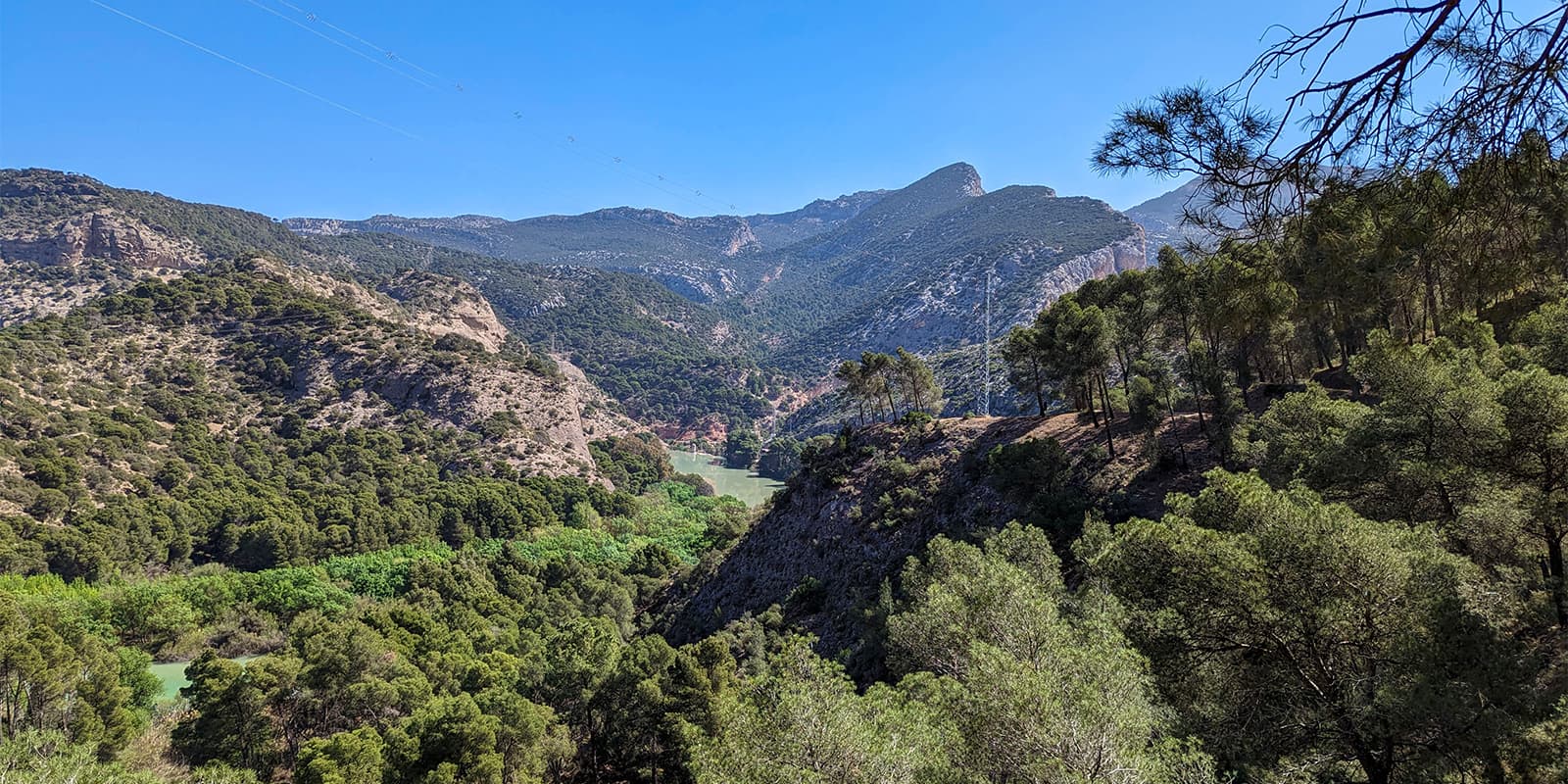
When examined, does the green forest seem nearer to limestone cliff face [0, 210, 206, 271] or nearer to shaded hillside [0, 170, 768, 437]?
shaded hillside [0, 170, 768, 437]

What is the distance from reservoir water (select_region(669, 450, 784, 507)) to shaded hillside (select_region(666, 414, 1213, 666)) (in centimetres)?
5468

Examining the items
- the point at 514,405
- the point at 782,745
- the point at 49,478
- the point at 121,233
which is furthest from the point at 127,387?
the point at 782,745

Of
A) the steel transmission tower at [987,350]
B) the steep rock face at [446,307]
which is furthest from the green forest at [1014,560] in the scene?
the steep rock face at [446,307]

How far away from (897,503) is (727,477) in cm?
9278

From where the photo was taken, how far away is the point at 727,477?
126m

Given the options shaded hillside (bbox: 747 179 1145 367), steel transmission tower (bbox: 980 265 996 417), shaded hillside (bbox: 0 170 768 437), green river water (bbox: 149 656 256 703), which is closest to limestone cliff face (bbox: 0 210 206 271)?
shaded hillside (bbox: 0 170 768 437)

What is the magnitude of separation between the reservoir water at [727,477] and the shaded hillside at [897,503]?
54.7 metres

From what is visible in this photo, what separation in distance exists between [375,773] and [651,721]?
902 cm

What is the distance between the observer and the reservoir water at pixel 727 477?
4283 inches

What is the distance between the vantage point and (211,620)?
43.6 metres

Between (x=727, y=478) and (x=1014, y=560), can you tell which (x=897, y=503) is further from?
(x=727, y=478)

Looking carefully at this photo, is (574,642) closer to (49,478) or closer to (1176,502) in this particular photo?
(1176,502)

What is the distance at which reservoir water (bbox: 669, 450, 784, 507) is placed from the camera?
108787mm

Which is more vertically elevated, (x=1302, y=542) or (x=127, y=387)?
(x=127, y=387)
